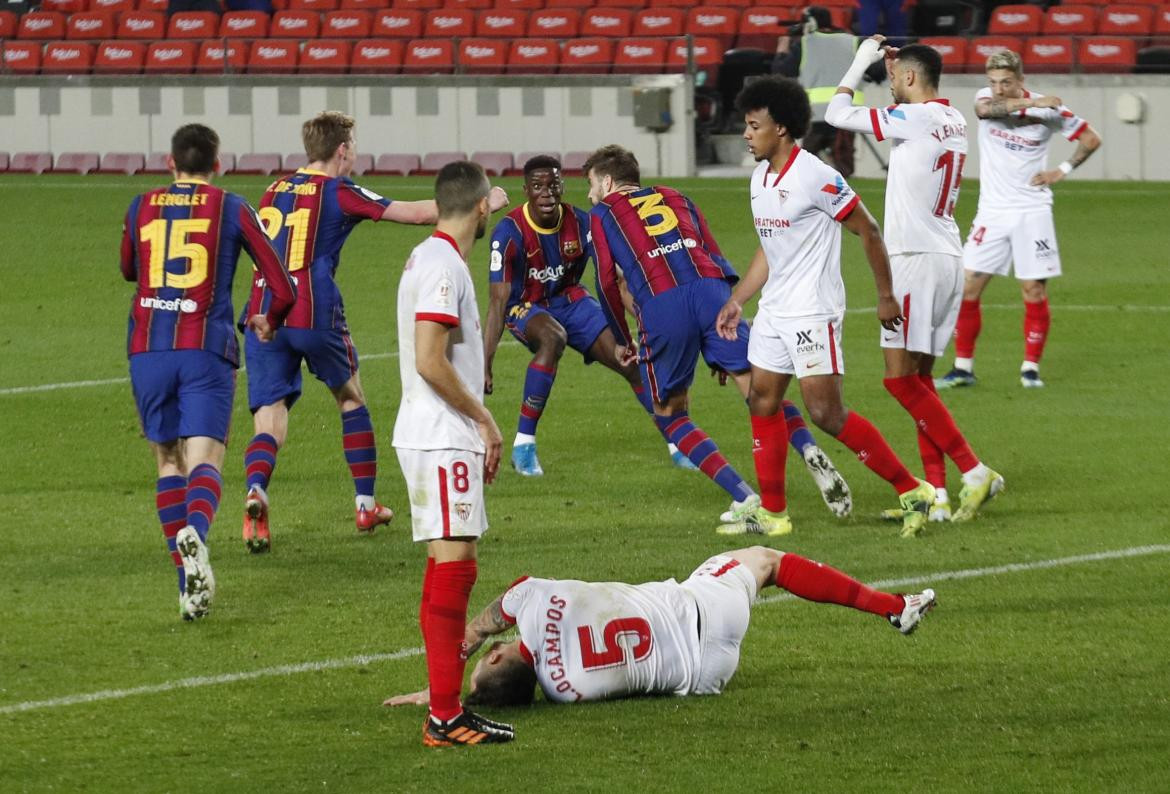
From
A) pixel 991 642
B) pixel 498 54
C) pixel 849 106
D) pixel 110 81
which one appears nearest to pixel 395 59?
pixel 498 54

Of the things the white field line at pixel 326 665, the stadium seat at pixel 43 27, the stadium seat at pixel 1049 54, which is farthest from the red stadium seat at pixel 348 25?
the white field line at pixel 326 665

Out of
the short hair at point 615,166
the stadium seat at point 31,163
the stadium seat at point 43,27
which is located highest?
the short hair at point 615,166

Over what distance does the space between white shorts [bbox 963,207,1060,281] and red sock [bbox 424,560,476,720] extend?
8514 mm

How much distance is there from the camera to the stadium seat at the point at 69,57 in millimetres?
29453

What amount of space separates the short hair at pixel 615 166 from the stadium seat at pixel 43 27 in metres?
22.6

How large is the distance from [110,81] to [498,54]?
5.93 meters

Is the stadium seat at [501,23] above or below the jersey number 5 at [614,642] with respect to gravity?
below

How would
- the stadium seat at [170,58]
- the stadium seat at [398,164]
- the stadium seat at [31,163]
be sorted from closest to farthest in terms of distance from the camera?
1. the stadium seat at [398,164]
2. the stadium seat at [170,58]
3. the stadium seat at [31,163]

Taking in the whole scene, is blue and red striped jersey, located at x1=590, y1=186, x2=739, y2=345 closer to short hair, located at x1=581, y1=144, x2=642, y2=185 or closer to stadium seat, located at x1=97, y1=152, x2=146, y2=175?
short hair, located at x1=581, y1=144, x2=642, y2=185

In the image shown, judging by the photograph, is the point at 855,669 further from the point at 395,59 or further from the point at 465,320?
the point at 395,59

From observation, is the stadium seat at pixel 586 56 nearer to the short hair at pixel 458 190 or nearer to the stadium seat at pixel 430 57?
the stadium seat at pixel 430 57

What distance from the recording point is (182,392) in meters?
8.46

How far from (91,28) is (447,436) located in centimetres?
2624

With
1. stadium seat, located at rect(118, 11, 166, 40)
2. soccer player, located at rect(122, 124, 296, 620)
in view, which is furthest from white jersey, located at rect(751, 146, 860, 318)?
stadium seat, located at rect(118, 11, 166, 40)
